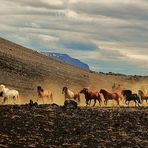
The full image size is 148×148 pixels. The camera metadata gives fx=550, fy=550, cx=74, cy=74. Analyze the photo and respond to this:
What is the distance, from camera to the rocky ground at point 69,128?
24.2 meters

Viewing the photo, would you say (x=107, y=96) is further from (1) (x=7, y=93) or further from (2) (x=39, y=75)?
(2) (x=39, y=75)

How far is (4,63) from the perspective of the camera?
248ft

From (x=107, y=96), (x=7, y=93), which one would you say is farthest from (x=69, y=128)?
(x=7, y=93)

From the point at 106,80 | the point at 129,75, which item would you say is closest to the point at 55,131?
the point at 106,80

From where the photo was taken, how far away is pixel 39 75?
78750 millimetres

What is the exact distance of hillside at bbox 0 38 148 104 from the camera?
70.4 meters

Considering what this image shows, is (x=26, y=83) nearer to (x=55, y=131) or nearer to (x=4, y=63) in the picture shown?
(x=4, y=63)

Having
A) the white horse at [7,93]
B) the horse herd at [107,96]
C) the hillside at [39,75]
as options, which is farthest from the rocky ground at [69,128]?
the hillside at [39,75]

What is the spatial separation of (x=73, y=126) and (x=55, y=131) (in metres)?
1.84

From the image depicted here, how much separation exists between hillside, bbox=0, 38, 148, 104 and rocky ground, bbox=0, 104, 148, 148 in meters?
28.4

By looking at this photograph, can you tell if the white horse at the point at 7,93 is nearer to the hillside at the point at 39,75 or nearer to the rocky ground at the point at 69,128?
the hillside at the point at 39,75

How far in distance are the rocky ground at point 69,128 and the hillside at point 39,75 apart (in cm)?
2841

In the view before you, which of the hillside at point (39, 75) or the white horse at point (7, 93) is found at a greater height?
the hillside at point (39, 75)

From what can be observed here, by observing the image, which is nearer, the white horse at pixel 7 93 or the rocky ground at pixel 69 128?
the rocky ground at pixel 69 128
